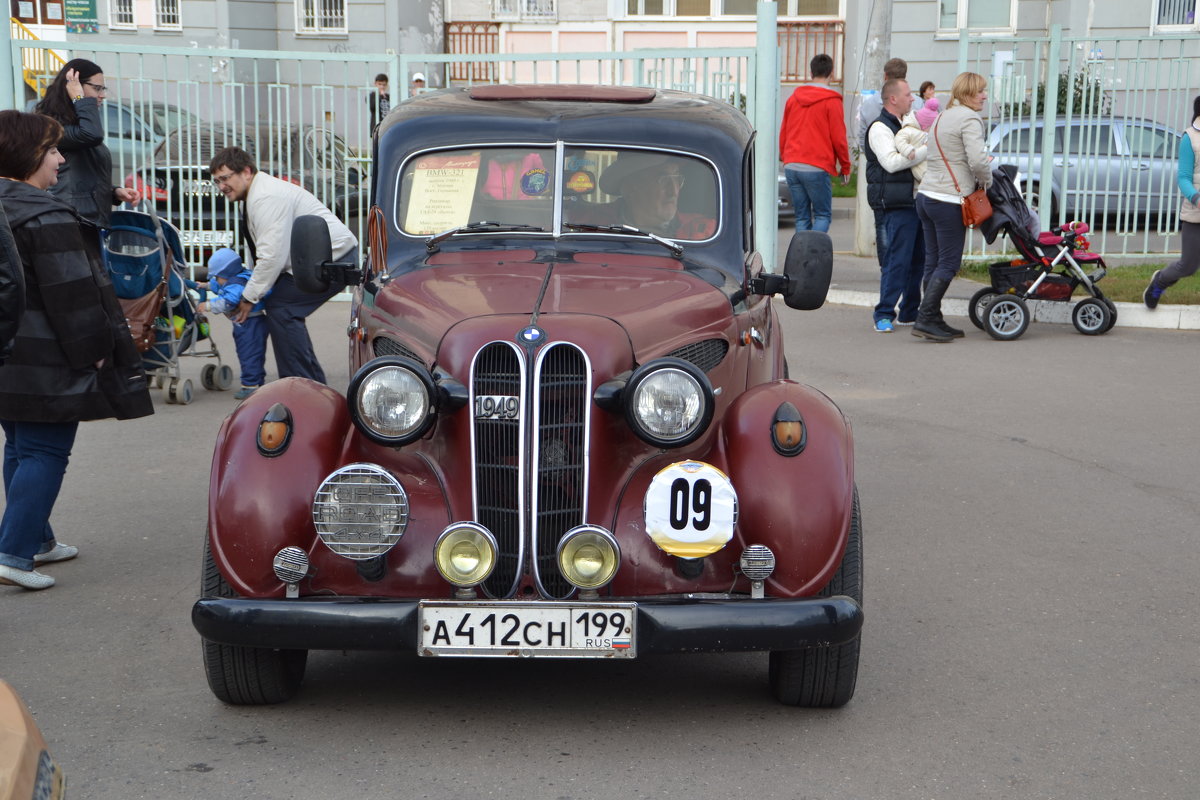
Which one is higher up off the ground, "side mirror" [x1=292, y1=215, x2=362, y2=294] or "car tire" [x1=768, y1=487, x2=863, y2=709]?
"side mirror" [x1=292, y1=215, x2=362, y2=294]

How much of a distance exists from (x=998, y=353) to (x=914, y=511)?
184 inches

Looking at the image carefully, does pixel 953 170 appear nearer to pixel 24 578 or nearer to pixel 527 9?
pixel 24 578

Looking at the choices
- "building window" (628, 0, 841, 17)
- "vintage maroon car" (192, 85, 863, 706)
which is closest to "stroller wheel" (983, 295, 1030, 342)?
"vintage maroon car" (192, 85, 863, 706)

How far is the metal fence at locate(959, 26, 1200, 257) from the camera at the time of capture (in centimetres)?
1551

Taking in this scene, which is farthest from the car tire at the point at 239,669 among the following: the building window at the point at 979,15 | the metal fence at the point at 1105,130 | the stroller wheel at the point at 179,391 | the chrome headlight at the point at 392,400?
the building window at the point at 979,15

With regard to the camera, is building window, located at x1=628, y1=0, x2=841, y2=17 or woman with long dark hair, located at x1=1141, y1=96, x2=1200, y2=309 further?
building window, located at x1=628, y1=0, x2=841, y2=17

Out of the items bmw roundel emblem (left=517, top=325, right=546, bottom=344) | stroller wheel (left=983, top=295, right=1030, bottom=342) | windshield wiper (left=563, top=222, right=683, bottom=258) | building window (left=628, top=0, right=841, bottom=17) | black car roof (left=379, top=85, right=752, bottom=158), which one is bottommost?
stroller wheel (left=983, top=295, right=1030, bottom=342)

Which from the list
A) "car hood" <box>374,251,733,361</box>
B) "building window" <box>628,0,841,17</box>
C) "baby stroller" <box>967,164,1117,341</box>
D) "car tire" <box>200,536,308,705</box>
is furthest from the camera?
"building window" <box>628,0,841,17</box>

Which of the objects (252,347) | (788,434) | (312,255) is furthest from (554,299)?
(252,347)

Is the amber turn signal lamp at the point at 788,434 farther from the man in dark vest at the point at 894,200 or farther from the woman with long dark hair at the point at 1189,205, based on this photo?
the woman with long dark hair at the point at 1189,205

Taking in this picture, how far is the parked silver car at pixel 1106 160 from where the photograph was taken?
615 inches

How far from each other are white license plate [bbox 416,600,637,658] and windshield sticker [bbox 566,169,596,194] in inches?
83.7

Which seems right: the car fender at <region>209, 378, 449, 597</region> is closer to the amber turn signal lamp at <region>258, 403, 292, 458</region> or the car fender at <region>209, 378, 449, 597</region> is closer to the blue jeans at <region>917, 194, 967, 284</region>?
the amber turn signal lamp at <region>258, 403, 292, 458</region>

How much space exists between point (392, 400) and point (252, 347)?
5.34 meters
